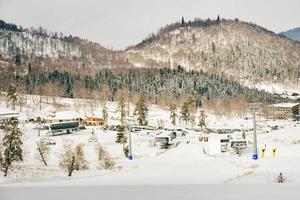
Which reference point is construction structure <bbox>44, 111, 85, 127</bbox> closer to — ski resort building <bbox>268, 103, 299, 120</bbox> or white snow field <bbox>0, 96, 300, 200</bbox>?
white snow field <bbox>0, 96, 300, 200</bbox>

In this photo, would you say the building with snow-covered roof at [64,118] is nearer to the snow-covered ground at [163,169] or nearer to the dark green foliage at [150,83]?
the snow-covered ground at [163,169]

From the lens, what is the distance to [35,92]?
453 feet

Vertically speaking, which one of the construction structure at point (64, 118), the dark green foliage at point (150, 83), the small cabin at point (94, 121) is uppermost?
the dark green foliage at point (150, 83)

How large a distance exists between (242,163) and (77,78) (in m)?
135

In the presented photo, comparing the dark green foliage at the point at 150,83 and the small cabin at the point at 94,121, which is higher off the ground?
the dark green foliage at the point at 150,83

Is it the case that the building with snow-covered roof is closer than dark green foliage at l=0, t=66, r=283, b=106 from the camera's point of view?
Yes

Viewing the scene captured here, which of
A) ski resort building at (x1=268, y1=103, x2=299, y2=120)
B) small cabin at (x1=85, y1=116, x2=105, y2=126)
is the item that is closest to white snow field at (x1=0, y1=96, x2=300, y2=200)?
small cabin at (x1=85, y1=116, x2=105, y2=126)

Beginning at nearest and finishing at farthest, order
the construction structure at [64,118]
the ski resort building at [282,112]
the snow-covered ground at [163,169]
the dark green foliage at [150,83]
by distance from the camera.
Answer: the snow-covered ground at [163,169] → the construction structure at [64,118] → the ski resort building at [282,112] → the dark green foliage at [150,83]

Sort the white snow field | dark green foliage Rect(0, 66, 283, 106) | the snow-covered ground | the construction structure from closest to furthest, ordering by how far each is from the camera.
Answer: the white snow field
the snow-covered ground
the construction structure
dark green foliage Rect(0, 66, 283, 106)

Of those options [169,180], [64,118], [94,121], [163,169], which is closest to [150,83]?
[94,121]

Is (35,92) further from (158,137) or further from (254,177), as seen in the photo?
(254,177)

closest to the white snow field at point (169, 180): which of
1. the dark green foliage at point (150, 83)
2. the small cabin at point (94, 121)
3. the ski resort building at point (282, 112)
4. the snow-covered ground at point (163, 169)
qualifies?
the snow-covered ground at point (163, 169)

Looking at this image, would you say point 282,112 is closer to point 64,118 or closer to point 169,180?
point 64,118

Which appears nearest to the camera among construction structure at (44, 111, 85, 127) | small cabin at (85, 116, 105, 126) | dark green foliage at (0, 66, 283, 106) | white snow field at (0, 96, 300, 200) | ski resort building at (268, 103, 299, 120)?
white snow field at (0, 96, 300, 200)
